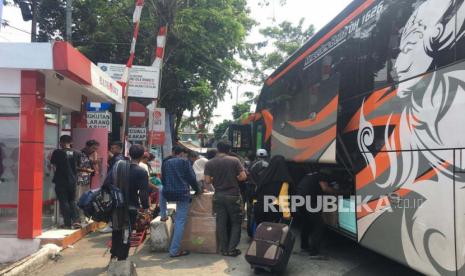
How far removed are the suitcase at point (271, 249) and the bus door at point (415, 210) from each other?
0.98 meters

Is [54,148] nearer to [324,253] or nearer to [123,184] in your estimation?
[123,184]

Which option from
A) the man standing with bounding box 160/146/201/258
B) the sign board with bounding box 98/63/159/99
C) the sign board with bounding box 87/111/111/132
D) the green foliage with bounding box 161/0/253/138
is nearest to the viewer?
the man standing with bounding box 160/146/201/258

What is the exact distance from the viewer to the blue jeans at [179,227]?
7.28 meters

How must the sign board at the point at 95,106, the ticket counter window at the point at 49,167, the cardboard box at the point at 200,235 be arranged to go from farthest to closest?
the sign board at the point at 95,106, the ticket counter window at the point at 49,167, the cardboard box at the point at 200,235

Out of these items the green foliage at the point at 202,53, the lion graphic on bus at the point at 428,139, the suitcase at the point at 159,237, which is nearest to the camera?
the lion graphic on bus at the point at 428,139

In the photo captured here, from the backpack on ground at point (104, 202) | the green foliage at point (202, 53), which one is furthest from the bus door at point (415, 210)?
the green foliage at point (202, 53)

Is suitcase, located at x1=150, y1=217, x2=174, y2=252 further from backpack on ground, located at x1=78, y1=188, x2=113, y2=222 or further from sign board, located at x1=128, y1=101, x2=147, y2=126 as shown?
sign board, located at x1=128, y1=101, x2=147, y2=126

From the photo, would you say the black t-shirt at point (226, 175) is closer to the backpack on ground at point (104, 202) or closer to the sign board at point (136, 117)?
the backpack on ground at point (104, 202)

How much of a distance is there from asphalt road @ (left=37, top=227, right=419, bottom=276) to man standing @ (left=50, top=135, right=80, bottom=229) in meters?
0.93

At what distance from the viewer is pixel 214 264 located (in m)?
6.89

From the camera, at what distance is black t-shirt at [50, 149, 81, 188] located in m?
8.46

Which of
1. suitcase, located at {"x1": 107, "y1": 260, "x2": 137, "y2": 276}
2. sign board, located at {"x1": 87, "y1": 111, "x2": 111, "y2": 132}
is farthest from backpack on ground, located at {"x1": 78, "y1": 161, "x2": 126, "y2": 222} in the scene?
sign board, located at {"x1": 87, "y1": 111, "x2": 111, "y2": 132}

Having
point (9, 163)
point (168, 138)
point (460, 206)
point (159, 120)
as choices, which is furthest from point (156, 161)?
point (460, 206)

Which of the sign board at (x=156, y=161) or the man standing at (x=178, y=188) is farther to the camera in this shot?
the sign board at (x=156, y=161)
